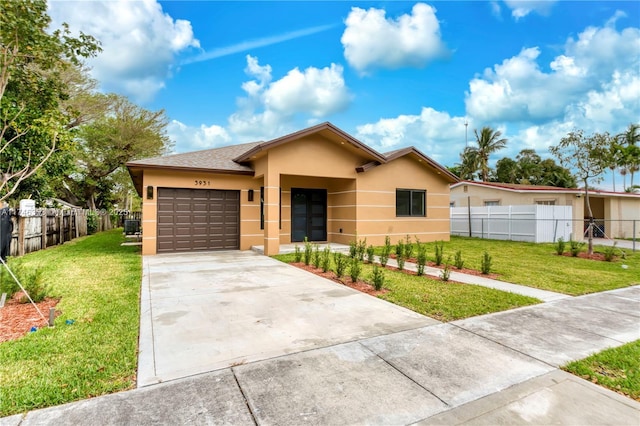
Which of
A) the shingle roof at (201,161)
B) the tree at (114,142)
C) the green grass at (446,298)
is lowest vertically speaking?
the green grass at (446,298)

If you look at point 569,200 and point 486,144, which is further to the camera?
point 486,144

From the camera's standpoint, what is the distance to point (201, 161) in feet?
39.5

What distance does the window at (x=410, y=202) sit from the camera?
563 inches

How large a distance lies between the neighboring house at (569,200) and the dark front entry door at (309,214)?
10.3 metres

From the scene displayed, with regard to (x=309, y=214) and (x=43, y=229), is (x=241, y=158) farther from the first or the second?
(x=43, y=229)

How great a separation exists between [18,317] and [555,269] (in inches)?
457

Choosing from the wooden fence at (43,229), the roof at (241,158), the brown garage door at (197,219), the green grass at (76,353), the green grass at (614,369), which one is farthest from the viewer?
the brown garage door at (197,219)

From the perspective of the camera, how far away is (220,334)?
3984 mm

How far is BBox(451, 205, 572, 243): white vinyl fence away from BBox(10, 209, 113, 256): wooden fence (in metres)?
20.3

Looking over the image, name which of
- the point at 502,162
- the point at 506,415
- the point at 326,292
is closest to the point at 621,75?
the point at 326,292

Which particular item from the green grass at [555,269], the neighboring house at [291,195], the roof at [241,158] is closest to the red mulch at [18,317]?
the neighboring house at [291,195]

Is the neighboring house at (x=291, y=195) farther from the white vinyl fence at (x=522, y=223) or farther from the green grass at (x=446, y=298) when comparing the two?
the green grass at (x=446, y=298)

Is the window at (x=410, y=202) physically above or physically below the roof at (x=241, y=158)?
below

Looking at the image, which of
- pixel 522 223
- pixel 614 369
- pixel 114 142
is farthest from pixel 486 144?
pixel 114 142
